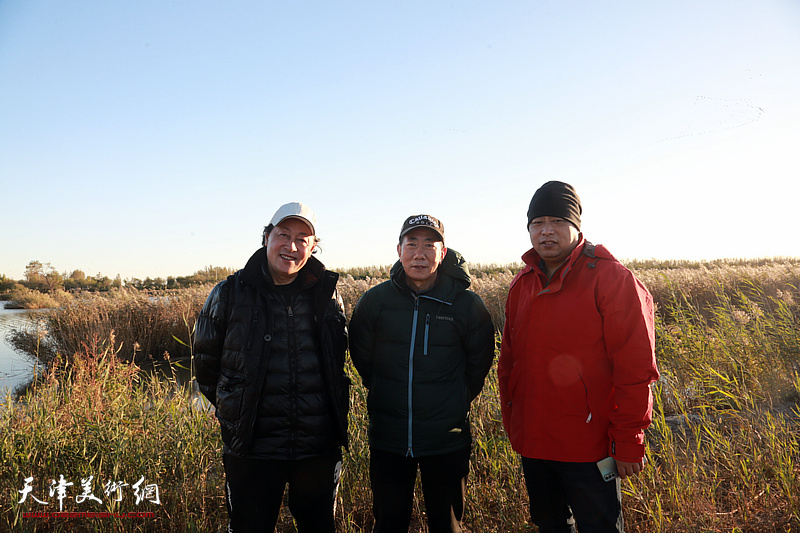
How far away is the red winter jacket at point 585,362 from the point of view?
1.92m

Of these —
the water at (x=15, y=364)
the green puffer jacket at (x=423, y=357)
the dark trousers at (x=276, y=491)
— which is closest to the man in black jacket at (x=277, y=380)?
the dark trousers at (x=276, y=491)

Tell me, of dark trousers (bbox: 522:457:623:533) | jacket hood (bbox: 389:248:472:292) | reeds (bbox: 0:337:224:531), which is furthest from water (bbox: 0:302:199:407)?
dark trousers (bbox: 522:457:623:533)

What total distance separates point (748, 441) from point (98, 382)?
19.3 ft

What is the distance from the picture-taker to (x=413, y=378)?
2398 millimetres

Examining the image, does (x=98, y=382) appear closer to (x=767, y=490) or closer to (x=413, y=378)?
(x=413, y=378)

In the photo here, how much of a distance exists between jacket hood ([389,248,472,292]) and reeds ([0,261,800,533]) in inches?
54.1

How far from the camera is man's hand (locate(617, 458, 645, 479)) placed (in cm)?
191

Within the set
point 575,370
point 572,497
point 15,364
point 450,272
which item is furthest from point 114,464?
point 15,364

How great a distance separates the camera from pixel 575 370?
82.1 inches

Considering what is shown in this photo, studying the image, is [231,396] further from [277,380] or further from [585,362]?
[585,362]

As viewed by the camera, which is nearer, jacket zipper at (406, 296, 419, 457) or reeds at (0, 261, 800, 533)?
jacket zipper at (406, 296, 419, 457)

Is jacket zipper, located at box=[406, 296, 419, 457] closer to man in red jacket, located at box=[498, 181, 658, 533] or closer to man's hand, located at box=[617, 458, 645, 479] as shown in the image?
man in red jacket, located at box=[498, 181, 658, 533]

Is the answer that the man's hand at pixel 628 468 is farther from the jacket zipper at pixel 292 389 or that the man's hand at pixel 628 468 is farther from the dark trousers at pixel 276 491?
the jacket zipper at pixel 292 389

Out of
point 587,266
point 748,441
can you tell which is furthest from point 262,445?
point 748,441
